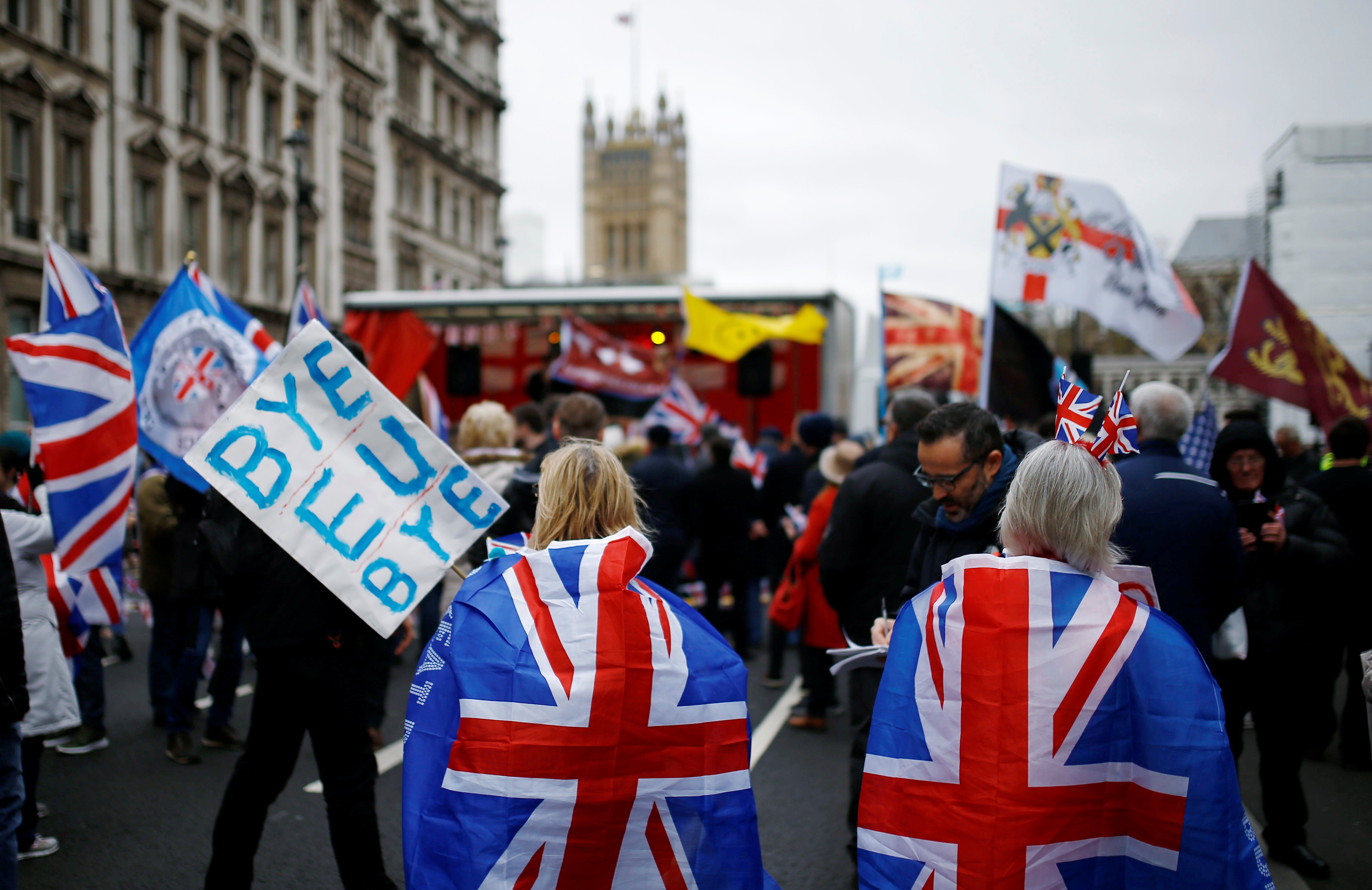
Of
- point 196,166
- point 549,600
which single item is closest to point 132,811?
Answer: point 549,600

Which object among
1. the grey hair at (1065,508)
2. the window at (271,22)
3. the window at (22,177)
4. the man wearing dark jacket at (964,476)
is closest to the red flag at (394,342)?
the man wearing dark jacket at (964,476)

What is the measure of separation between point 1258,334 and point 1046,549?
234 inches

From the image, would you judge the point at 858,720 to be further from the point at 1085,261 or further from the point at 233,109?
the point at 233,109

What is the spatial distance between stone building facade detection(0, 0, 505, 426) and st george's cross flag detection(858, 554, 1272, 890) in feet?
39.6

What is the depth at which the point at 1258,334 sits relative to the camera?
24.1 feet

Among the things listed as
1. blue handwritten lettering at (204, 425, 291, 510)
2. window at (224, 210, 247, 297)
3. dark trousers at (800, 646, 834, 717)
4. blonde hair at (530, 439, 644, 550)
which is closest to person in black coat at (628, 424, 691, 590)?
dark trousers at (800, 646, 834, 717)

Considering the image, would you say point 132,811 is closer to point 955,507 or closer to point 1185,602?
point 955,507

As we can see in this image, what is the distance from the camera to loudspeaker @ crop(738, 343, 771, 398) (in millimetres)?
13328

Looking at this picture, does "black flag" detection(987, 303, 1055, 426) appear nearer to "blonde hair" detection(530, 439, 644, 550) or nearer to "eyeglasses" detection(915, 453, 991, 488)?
"eyeglasses" detection(915, 453, 991, 488)

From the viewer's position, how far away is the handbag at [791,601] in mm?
6711

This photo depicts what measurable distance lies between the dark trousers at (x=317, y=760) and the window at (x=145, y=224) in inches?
975

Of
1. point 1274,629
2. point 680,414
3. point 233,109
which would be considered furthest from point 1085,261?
point 233,109

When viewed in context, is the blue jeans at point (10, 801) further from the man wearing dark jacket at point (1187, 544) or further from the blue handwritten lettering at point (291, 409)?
the man wearing dark jacket at point (1187, 544)

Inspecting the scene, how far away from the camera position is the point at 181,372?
5828 millimetres
